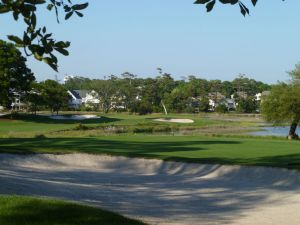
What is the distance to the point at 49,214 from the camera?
8766 mm

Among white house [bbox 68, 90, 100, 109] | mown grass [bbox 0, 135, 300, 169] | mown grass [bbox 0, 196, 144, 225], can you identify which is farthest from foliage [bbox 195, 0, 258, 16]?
white house [bbox 68, 90, 100, 109]

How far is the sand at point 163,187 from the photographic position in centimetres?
1241

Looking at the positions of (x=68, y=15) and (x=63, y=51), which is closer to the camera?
(x=63, y=51)

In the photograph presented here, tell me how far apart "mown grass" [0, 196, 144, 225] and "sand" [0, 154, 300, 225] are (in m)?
1.77

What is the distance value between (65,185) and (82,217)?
764cm

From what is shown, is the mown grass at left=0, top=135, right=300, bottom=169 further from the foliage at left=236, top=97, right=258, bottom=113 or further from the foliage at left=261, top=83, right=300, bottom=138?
the foliage at left=236, top=97, right=258, bottom=113

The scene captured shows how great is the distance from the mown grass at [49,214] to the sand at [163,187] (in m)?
1.77

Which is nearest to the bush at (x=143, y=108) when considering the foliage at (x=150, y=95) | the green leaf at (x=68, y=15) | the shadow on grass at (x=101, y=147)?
the foliage at (x=150, y=95)

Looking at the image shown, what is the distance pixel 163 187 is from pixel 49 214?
9.44 m

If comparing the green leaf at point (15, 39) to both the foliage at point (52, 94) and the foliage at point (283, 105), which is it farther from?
the foliage at point (52, 94)

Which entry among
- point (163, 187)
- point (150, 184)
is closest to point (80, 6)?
point (163, 187)

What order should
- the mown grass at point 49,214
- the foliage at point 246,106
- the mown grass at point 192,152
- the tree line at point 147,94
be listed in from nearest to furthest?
the mown grass at point 49,214 → the mown grass at point 192,152 → the tree line at point 147,94 → the foliage at point 246,106

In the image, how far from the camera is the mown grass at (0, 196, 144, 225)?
830cm

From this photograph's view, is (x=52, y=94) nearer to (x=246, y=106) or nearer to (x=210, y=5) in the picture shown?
(x=246, y=106)
